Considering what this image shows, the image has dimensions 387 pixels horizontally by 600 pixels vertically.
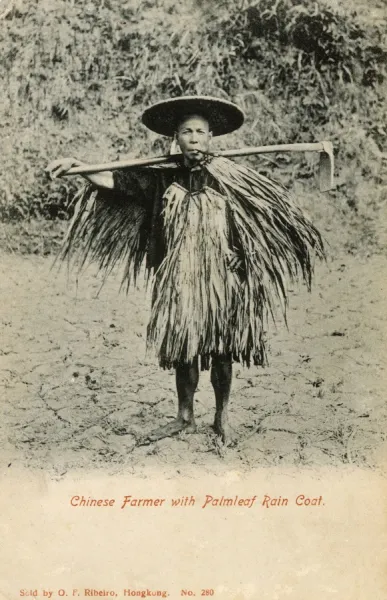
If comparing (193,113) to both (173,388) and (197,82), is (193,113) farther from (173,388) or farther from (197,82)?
(173,388)

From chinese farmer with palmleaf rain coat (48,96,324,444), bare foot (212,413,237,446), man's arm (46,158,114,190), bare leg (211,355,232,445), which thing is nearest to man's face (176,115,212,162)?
chinese farmer with palmleaf rain coat (48,96,324,444)

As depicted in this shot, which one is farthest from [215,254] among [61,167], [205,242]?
[61,167]

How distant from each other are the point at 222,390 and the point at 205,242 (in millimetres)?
605

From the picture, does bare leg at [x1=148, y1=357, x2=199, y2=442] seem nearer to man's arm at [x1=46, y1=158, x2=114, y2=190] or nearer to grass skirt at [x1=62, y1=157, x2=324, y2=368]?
grass skirt at [x1=62, y1=157, x2=324, y2=368]

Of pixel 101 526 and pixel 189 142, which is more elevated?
pixel 189 142

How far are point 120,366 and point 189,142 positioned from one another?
3.29 ft

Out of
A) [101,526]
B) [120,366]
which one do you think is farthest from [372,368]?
[101,526]

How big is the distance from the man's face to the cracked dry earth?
680 millimetres

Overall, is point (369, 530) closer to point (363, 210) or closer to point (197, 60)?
point (363, 210)

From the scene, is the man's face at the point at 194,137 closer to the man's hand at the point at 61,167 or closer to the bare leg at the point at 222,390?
the man's hand at the point at 61,167

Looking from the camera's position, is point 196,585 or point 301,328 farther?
point 301,328

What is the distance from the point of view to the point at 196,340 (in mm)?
2359

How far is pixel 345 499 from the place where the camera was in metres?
2.33

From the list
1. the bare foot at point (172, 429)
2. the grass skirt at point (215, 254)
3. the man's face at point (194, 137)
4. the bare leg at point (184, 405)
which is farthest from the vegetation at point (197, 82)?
the bare foot at point (172, 429)
